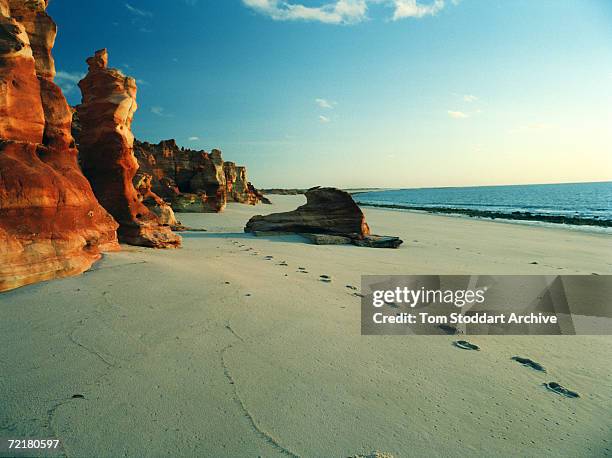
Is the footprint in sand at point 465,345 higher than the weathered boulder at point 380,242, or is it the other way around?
the weathered boulder at point 380,242

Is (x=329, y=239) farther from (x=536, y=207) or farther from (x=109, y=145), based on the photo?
(x=536, y=207)

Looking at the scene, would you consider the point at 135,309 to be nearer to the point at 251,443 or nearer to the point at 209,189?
the point at 251,443

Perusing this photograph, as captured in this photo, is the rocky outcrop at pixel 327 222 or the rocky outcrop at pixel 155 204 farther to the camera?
the rocky outcrop at pixel 155 204

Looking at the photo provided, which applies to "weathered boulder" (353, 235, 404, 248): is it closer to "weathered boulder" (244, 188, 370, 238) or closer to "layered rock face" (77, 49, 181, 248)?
"weathered boulder" (244, 188, 370, 238)

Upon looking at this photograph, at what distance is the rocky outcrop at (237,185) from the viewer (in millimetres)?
39812

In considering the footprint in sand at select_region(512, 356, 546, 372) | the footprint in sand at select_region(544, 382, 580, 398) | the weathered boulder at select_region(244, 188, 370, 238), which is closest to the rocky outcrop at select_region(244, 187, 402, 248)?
the weathered boulder at select_region(244, 188, 370, 238)

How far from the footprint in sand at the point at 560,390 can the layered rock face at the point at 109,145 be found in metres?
8.46

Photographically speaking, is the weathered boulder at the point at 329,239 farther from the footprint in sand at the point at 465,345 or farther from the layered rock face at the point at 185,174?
the layered rock face at the point at 185,174

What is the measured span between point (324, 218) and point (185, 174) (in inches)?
858

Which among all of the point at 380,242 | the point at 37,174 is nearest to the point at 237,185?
the point at 380,242

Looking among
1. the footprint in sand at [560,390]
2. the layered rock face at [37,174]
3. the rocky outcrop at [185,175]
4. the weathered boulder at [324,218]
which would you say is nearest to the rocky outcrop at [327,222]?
the weathered boulder at [324,218]

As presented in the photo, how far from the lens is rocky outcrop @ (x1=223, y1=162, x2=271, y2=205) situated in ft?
131

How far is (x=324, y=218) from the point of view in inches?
493

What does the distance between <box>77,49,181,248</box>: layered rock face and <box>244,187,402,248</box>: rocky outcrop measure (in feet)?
14.8
